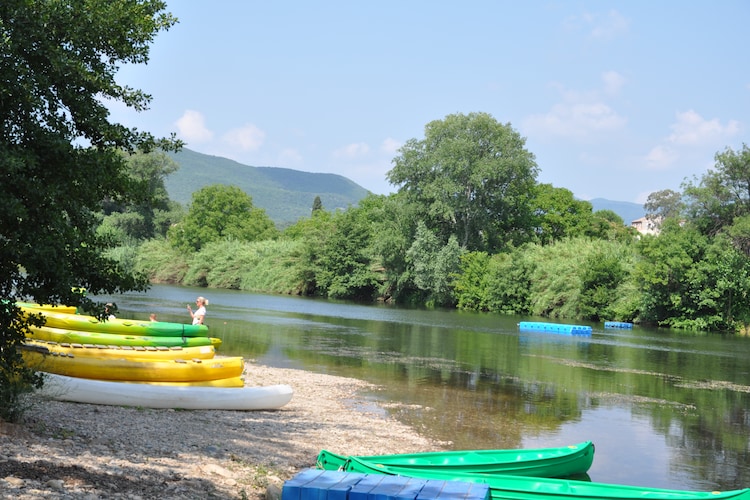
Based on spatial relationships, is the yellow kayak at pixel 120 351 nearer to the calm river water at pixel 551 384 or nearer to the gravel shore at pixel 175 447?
the gravel shore at pixel 175 447

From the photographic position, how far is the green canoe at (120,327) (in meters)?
17.2

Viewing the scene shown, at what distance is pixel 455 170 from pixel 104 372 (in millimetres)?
61103

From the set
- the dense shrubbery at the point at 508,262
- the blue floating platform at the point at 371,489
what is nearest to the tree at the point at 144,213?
the dense shrubbery at the point at 508,262

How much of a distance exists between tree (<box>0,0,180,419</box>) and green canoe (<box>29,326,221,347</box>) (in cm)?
549

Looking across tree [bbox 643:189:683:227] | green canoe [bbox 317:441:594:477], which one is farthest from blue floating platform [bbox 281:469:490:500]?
tree [bbox 643:189:683:227]

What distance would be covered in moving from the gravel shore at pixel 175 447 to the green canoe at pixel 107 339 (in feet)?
9.54

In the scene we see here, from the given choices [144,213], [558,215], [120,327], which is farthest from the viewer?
[144,213]

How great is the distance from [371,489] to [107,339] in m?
11.6

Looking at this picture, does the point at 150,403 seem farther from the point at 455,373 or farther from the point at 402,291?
the point at 402,291

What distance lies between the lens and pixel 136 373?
14273 mm

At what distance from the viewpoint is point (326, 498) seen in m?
5.89

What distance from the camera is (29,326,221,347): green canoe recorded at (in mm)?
15234

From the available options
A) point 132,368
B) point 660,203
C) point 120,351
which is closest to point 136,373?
point 132,368

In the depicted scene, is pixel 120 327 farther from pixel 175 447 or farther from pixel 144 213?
pixel 144 213
